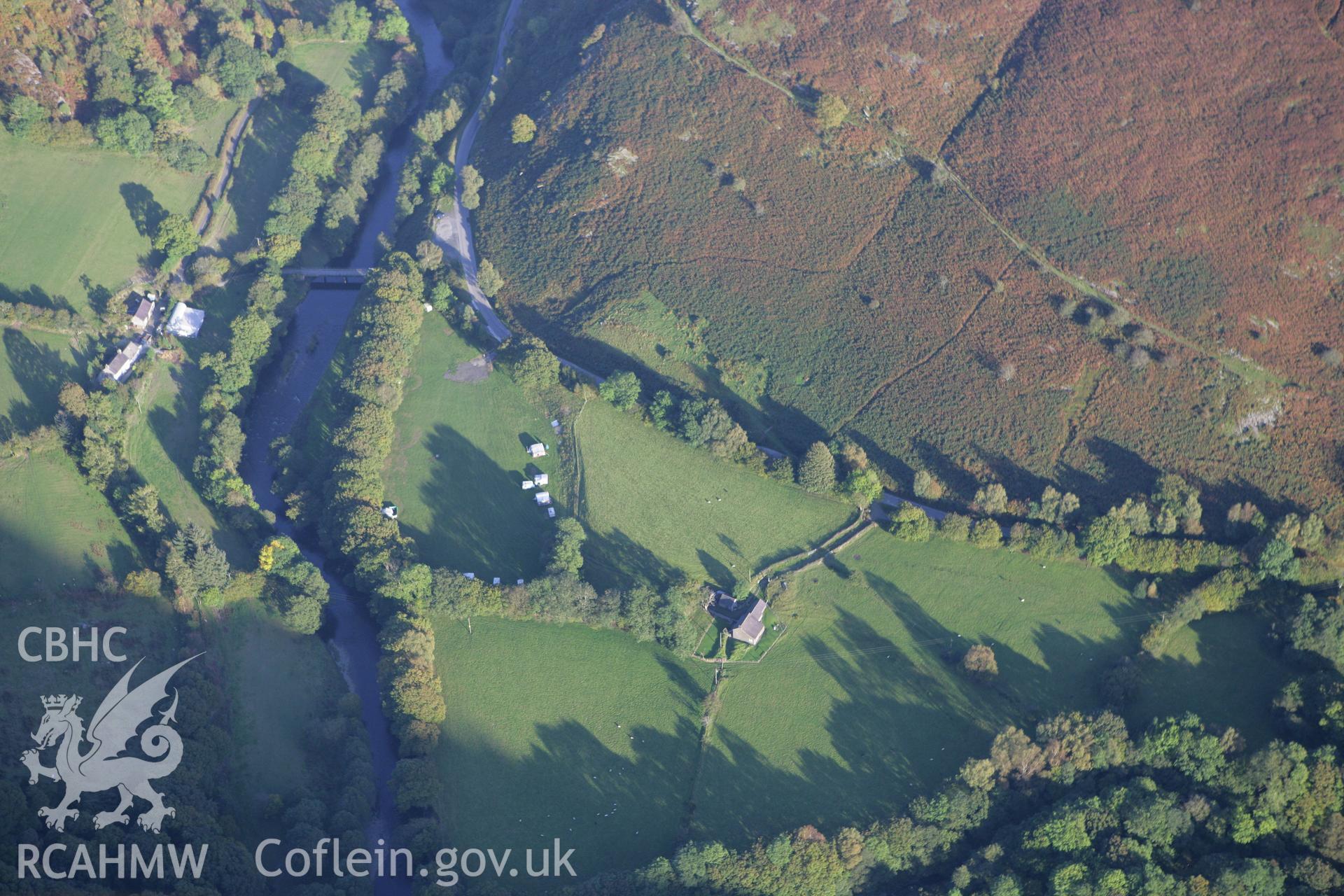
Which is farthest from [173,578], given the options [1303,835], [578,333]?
[1303,835]

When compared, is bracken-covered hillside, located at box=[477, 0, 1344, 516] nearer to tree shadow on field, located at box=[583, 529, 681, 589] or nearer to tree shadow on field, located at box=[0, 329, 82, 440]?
tree shadow on field, located at box=[583, 529, 681, 589]

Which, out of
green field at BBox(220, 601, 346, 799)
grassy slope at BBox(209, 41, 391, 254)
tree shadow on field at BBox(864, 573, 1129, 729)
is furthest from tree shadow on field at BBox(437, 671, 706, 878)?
grassy slope at BBox(209, 41, 391, 254)

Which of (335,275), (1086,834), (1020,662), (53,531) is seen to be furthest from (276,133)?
(1086,834)

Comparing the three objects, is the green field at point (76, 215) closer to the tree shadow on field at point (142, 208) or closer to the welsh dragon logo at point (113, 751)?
the tree shadow on field at point (142, 208)

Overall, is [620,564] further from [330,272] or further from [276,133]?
[276,133]

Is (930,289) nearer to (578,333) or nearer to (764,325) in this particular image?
(764,325)

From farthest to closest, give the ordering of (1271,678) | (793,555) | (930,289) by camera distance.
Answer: (930,289) < (793,555) < (1271,678)
